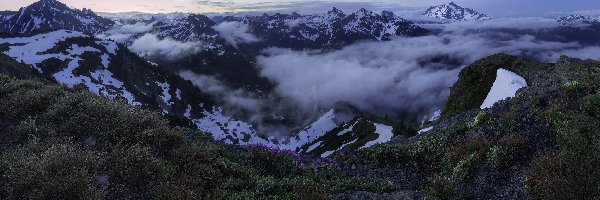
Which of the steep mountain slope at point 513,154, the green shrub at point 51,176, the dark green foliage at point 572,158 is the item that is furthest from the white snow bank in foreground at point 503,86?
the green shrub at point 51,176

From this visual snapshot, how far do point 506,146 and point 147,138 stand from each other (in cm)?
1100

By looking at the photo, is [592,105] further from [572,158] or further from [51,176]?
[51,176]

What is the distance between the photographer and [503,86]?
3188cm

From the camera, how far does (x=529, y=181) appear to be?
34.9 feet

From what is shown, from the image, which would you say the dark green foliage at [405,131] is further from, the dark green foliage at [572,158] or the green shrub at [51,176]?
the green shrub at [51,176]

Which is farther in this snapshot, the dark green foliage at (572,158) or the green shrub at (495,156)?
the green shrub at (495,156)

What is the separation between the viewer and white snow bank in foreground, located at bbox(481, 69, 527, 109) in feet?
97.5

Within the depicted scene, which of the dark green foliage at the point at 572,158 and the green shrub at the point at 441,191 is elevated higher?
the dark green foliage at the point at 572,158

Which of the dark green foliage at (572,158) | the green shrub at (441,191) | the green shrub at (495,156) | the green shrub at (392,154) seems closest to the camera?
the dark green foliage at (572,158)

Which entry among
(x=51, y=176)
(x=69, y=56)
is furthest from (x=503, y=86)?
(x=69, y=56)

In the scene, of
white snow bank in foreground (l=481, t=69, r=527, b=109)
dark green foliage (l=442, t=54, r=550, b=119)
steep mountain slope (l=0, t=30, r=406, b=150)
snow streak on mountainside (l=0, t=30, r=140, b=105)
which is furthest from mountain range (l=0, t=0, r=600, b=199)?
snow streak on mountainside (l=0, t=30, r=140, b=105)

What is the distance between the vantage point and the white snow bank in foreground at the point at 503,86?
97.5 ft

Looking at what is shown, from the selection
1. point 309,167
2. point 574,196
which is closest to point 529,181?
point 574,196

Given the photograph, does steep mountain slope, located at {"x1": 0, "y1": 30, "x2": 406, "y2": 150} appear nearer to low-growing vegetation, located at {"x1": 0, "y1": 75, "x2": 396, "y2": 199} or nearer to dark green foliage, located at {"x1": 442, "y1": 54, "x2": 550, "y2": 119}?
dark green foliage, located at {"x1": 442, "y1": 54, "x2": 550, "y2": 119}
